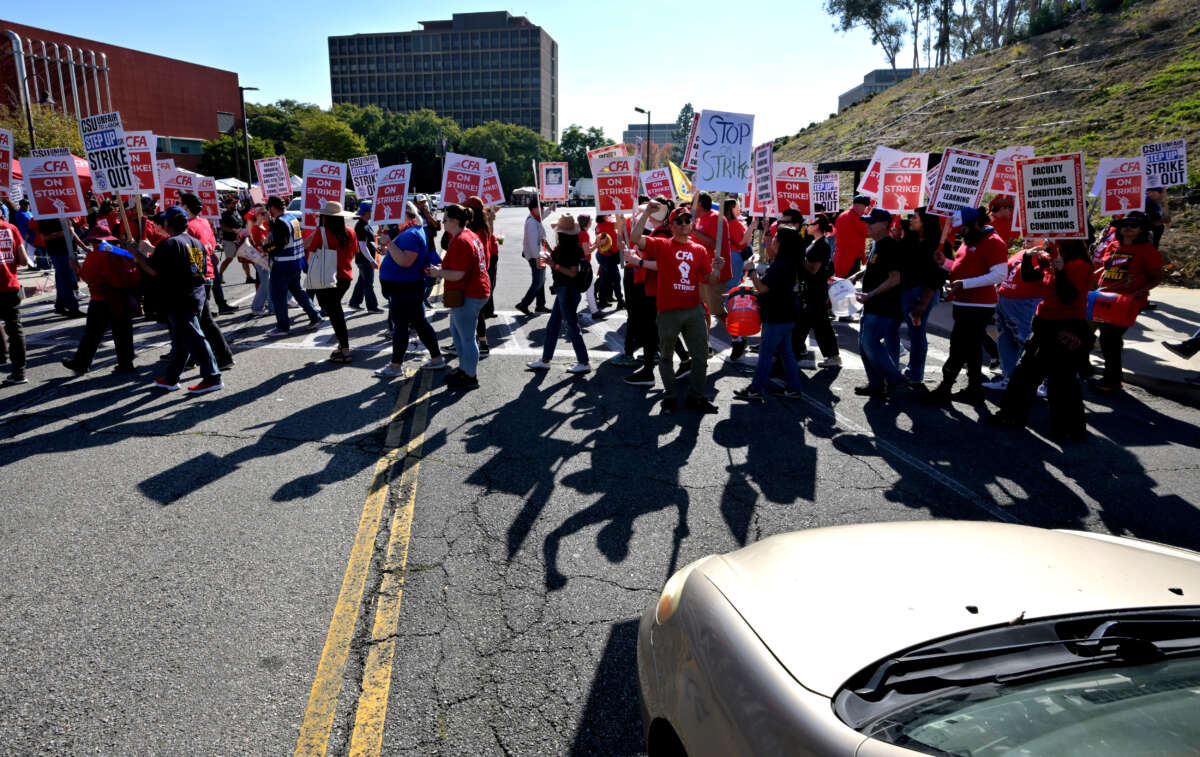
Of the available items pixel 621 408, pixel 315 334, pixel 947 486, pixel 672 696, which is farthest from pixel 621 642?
pixel 315 334

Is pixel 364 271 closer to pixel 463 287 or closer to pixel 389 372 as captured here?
pixel 389 372

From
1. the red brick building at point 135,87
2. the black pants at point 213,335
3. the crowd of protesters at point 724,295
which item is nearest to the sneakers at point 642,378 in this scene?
the crowd of protesters at point 724,295

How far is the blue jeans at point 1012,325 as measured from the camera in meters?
7.67

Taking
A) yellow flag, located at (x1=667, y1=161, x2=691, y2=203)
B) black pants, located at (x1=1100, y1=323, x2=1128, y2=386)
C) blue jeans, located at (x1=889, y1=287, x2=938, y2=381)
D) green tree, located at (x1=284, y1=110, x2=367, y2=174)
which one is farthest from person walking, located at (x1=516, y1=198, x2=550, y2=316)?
green tree, located at (x1=284, y1=110, x2=367, y2=174)

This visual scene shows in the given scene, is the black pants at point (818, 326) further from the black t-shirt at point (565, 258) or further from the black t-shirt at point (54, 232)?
the black t-shirt at point (54, 232)

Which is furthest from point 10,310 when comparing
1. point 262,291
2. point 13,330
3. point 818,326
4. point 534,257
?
point 818,326

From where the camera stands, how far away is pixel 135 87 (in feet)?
221

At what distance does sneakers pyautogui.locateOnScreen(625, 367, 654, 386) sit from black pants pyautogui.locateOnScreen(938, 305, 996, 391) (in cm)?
311

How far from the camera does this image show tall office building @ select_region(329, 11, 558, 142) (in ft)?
481

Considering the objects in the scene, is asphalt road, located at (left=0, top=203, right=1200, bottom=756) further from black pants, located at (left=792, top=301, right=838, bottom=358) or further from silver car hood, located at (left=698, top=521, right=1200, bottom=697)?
silver car hood, located at (left=698, top=521, right=1200, bottom=697)

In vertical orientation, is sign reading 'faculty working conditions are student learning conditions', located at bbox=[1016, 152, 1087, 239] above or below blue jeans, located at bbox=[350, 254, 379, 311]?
above

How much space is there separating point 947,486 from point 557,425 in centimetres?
335

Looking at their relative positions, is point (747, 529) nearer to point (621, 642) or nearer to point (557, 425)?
point (621, 642)

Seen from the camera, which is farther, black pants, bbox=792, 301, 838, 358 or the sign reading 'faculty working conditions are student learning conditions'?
black pants, bbox=792, 301, 838, 358
